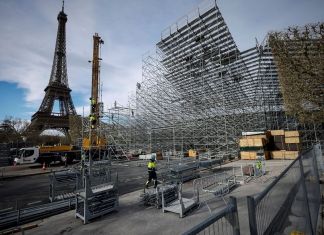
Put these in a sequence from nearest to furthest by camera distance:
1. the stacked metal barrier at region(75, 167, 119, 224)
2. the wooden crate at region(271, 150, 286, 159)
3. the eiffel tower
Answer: the stacked metal barrier at region(75, 167, 119, 224), the wooden crate at region(271, 150, 286, 159), the eiffel tower

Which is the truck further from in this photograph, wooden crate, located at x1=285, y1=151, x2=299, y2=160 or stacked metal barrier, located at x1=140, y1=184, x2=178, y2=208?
wooden crate, located at x1=285, y1=151, x2=299, y2=160

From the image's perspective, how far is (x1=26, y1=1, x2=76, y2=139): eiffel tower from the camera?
4266cm

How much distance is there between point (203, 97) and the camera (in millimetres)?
23188

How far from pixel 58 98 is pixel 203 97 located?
37183 millimetres

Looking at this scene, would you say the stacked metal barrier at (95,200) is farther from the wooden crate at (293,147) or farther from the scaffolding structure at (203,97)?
the wooden crate at (293,147)

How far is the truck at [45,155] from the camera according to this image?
898 inches

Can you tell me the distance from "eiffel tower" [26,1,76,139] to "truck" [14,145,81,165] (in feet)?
67.1

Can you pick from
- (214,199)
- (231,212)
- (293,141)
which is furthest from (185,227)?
(293,141)

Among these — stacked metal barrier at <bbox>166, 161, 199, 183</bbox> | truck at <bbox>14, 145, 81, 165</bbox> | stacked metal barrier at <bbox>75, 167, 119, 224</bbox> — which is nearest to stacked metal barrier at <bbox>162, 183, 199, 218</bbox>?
stacked metal barrier at <bbox>75, 167, 119, 224</bbox>

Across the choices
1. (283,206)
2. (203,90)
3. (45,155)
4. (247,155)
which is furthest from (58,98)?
(283,206)

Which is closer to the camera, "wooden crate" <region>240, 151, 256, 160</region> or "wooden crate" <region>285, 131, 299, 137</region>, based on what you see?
"wooden crate" <region>285, 131, 299, 137</region>

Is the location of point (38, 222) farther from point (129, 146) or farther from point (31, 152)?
point (129, 146)

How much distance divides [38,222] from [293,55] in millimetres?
15787

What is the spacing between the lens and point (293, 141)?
2009 centimetres
